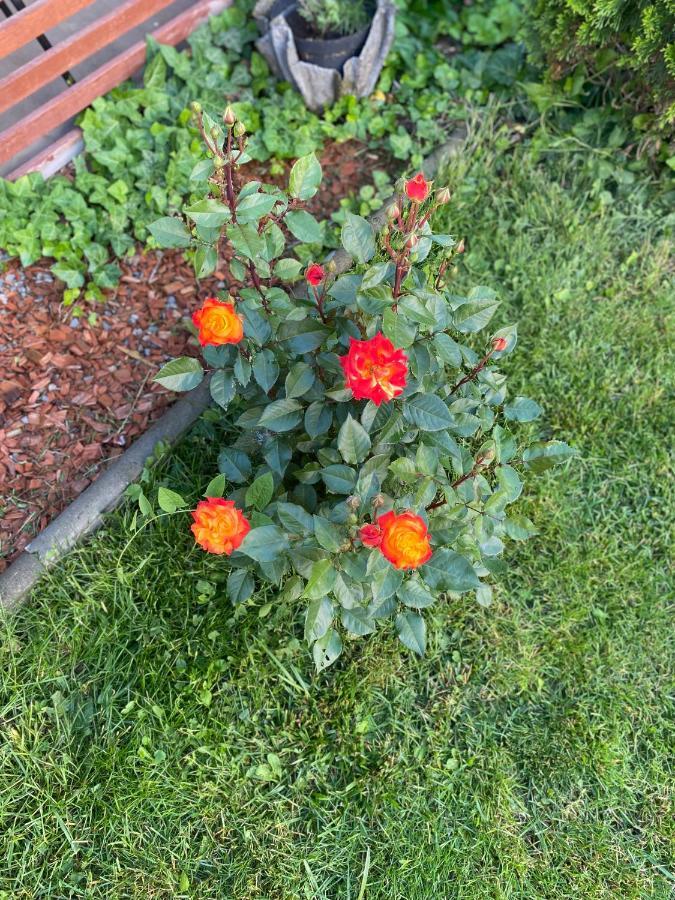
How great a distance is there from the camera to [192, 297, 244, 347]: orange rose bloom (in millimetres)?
1509

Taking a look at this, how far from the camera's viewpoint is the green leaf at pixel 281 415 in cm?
179

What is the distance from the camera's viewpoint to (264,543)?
5.31 ft

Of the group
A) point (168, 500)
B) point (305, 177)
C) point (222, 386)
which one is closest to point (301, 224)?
point (305, 177)

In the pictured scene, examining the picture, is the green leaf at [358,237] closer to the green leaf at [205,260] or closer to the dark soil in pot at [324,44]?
the green leaf at [205,260]

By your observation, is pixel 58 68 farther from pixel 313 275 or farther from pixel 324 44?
pixel 313 275

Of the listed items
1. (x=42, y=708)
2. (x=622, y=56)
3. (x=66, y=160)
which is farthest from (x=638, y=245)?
(x=42, y=708)

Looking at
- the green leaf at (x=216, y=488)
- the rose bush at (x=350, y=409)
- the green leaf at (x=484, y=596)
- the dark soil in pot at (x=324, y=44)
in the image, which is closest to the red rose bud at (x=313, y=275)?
the rose bush at (x=350, y=409)

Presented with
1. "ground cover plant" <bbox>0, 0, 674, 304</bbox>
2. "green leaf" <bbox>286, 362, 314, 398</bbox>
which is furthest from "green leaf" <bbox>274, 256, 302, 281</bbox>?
"ground cover plant" <bbox>0, 0, 674, 304</bbox>

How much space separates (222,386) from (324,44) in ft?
6.70

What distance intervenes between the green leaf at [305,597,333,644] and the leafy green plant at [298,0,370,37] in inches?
101

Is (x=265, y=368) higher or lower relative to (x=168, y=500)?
higher

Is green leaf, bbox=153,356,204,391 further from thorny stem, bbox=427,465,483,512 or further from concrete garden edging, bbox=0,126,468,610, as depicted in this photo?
thorny stem, bbox=427,465,483,512

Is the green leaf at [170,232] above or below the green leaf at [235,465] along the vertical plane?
above

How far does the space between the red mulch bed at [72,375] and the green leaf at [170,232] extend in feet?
3.18
